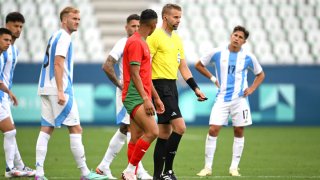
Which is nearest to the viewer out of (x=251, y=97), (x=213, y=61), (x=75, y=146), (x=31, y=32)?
(x=75, y=146)

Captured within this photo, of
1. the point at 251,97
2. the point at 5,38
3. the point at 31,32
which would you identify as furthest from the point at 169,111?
the point at 31,32

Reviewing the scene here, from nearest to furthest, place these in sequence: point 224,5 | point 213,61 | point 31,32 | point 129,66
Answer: point 129,66
point 213,61
point 31,32
point 224,5

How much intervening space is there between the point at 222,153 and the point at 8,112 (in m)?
5.22

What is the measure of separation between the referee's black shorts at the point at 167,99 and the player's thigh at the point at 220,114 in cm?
196

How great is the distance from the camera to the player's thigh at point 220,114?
12.0 meters

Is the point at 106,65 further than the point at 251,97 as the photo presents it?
No

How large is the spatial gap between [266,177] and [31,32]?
17969 mm

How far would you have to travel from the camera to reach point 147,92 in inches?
371

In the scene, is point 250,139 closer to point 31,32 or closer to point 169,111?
point 169,111

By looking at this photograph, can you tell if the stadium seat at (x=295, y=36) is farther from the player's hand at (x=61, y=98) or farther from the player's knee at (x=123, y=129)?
the player's hand at (x=61, y=98)

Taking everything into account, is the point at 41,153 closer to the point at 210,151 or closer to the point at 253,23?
the point at 210,151

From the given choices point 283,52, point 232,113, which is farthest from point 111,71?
point 283,52

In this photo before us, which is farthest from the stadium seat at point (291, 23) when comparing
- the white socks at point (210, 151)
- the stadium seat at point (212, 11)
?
the white socks at point (210, 151)

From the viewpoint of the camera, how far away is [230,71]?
12.2 metres
